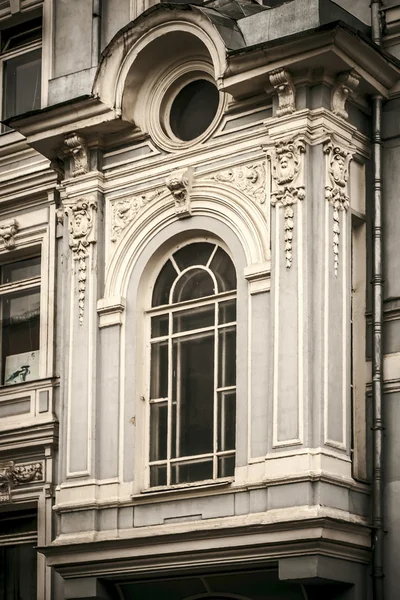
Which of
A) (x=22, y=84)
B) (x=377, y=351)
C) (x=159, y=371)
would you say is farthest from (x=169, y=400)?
(x=22, y=84)

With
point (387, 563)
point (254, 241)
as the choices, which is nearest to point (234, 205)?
point (254, 241)

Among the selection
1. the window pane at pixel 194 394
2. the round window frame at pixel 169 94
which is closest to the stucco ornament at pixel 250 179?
the round window frame at pixel 169 94

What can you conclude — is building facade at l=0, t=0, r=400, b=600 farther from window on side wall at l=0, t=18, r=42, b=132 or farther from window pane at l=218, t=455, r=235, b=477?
window on side wall at l=0, t=18, r=42, b=132

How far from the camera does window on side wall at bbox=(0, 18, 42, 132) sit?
2469 centimetres

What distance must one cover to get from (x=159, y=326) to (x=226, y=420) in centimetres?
174

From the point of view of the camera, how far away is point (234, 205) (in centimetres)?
2078

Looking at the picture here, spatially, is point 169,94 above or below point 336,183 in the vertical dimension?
above

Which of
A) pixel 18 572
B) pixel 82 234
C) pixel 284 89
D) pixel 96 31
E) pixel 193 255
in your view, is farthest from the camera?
pixel 96 31

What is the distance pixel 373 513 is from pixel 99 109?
6420 mm

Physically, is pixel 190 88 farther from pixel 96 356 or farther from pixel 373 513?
pixel 373 513

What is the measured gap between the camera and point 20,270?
951 inches

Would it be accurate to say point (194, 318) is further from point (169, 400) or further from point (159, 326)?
point (169, 400)

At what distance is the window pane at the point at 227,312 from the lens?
20.8 m

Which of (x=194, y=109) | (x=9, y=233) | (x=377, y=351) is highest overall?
(x=194, y=109)
